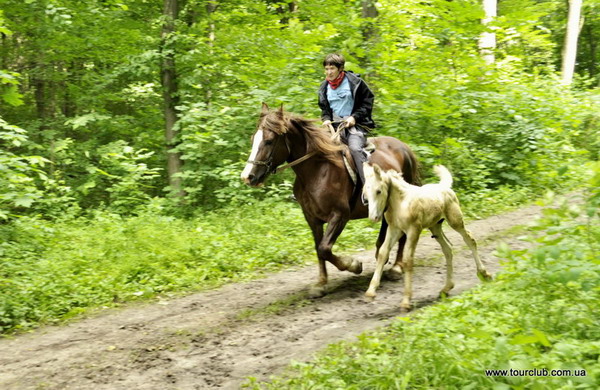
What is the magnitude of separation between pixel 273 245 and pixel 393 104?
503cm

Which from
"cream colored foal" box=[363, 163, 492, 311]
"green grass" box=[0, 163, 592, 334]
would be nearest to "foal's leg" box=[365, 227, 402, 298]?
"cream colored foal" box=[363, 163, 492, 311]

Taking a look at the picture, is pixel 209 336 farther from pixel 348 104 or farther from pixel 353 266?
pixel 348 104

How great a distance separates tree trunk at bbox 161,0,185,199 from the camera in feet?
39.7

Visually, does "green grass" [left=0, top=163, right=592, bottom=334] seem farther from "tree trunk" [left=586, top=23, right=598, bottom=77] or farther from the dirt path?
"tree trunk" [left=586, top=23, right=598, bottom=77]

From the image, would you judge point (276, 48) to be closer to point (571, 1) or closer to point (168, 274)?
point (168, 274)

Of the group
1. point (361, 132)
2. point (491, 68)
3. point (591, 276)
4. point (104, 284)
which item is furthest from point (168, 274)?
point (491, 68)

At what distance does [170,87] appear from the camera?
12.7 meters

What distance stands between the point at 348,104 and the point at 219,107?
5.60 metres

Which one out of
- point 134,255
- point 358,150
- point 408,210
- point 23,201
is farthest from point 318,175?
point 23,201

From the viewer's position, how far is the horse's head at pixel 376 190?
5844 mm

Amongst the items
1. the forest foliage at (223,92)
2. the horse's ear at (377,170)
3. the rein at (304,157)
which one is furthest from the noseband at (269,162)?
the forest foliage at (223,92)

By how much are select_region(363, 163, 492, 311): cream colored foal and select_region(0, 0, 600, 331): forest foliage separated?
3.02m

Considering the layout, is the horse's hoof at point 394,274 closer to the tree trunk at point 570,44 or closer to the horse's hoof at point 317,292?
the horse's hoof at point 317,292

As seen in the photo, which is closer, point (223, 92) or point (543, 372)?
point (543, 372)
